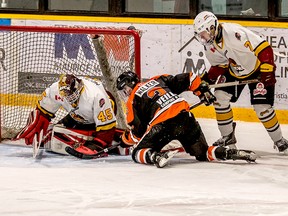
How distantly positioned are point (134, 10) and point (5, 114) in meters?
1.90

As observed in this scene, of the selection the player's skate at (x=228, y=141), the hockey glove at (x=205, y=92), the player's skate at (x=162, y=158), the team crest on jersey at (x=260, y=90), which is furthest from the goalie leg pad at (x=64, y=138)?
the team crest on jersey at (x=260, y=90)

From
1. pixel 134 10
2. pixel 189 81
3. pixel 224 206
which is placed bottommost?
pixel 224 206

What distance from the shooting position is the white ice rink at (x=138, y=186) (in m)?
5.40

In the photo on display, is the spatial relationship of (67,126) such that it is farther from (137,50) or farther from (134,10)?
(134,10)

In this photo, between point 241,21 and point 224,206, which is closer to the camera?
point 224,206

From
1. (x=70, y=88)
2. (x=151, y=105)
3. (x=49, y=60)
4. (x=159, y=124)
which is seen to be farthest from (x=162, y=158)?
(x=49, y=60)

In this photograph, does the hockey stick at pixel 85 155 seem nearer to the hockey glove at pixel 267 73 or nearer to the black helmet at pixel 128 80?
the black helmet at pixel 128 80

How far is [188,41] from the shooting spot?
28.9ft

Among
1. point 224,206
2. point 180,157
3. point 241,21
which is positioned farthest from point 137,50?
point 224,206

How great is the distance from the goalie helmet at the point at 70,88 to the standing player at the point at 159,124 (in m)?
0.34

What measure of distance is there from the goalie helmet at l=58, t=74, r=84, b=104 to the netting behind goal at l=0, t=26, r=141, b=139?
0.63 meters

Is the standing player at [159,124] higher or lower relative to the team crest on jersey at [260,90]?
lower

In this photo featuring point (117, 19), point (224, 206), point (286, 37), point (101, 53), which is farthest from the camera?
point (117, 19)

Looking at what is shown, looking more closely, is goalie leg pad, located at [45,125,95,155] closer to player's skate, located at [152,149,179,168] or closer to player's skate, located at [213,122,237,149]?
player's skate, located at [152,149,179,168]
